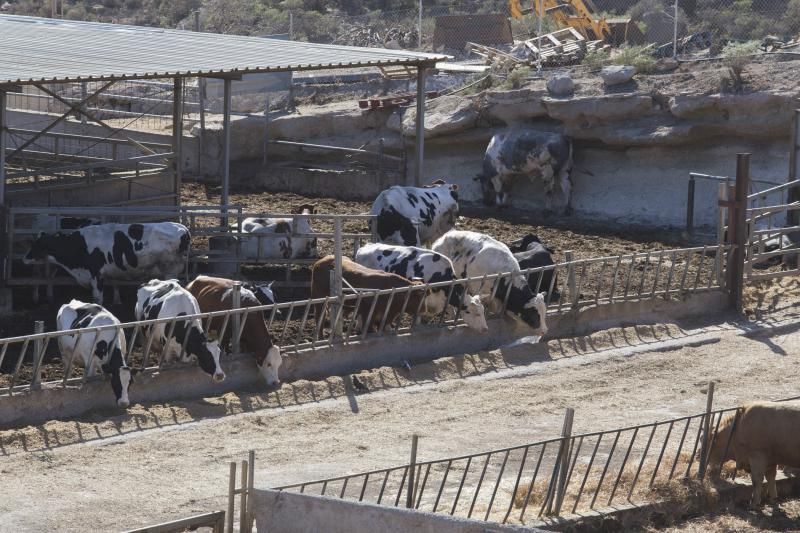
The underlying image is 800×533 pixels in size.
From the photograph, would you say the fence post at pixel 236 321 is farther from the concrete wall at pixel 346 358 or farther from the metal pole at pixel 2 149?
the metal pole at pixel 2 149

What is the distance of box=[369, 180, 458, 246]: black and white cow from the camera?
72.4ft

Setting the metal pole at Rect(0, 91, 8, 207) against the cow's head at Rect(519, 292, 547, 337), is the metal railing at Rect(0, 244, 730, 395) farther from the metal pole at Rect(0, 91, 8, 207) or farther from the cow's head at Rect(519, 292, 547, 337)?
the metal pole at Rect(0, 91, 8, 207)

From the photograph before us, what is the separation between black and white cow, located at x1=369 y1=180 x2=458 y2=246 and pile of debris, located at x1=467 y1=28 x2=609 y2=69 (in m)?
8.42

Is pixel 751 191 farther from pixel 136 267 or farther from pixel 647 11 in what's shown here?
pixel 647 11

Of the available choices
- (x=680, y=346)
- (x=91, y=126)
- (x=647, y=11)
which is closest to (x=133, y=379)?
(x=680, y=346)

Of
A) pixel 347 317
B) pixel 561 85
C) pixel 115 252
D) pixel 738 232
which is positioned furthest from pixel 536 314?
pixel 561 85

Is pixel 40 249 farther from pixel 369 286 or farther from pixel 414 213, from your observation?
pixel 414 213

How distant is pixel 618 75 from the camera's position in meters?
28.2

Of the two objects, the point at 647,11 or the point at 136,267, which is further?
the point at 647,11

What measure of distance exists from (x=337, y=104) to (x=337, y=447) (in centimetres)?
1885

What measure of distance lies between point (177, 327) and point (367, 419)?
232 cm

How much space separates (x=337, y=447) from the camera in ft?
46.7

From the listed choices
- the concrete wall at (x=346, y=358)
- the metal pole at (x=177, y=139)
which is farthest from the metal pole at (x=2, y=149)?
the concrete wall at (x=346, y=358)

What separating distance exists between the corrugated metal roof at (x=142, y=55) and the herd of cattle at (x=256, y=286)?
207 cm
